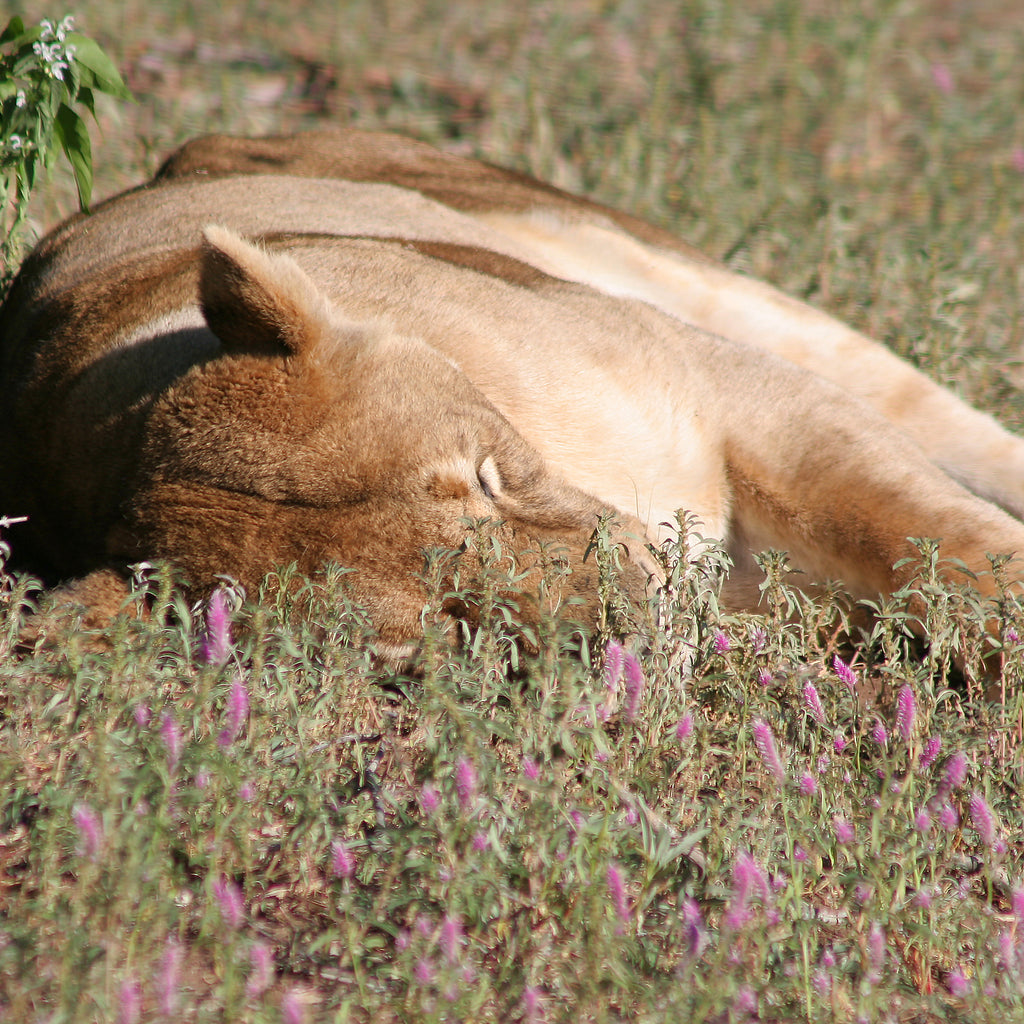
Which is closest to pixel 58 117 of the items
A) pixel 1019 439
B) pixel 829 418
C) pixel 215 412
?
pixel 215 412

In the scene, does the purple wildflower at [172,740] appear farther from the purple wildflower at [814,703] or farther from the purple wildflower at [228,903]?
the purple wildflower at [814,703]

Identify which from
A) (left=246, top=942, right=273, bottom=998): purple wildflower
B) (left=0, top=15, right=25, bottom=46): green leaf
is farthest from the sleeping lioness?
(left=246, top=942, right=273, bottom=998): purple wildflower

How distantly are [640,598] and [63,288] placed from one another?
2.43 meters

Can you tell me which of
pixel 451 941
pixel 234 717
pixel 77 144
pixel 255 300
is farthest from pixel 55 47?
pixel 451 941

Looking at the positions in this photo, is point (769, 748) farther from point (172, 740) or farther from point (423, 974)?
point (172, 740)

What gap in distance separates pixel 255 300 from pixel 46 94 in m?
1.16

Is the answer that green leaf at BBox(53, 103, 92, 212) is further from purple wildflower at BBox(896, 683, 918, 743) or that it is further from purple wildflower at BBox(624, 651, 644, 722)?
purple wildflower at BBox(896, 683, 918, 743)

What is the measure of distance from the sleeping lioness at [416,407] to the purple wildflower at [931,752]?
80 centimetres

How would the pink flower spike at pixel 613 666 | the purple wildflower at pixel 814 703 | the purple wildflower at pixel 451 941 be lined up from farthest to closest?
the purple wildflower at pixel 814 703
the pink flower spike at pixel 613 666
the purple wildflower at pixel 451 941

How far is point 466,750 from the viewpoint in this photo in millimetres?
2061

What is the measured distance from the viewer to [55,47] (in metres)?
3.40

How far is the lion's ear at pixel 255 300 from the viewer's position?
111 inches

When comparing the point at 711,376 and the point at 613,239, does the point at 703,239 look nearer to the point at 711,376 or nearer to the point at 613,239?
the point at 613,239

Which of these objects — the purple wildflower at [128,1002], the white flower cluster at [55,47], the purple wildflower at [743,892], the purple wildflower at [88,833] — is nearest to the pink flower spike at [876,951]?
the purple wildflower at [743,892]
